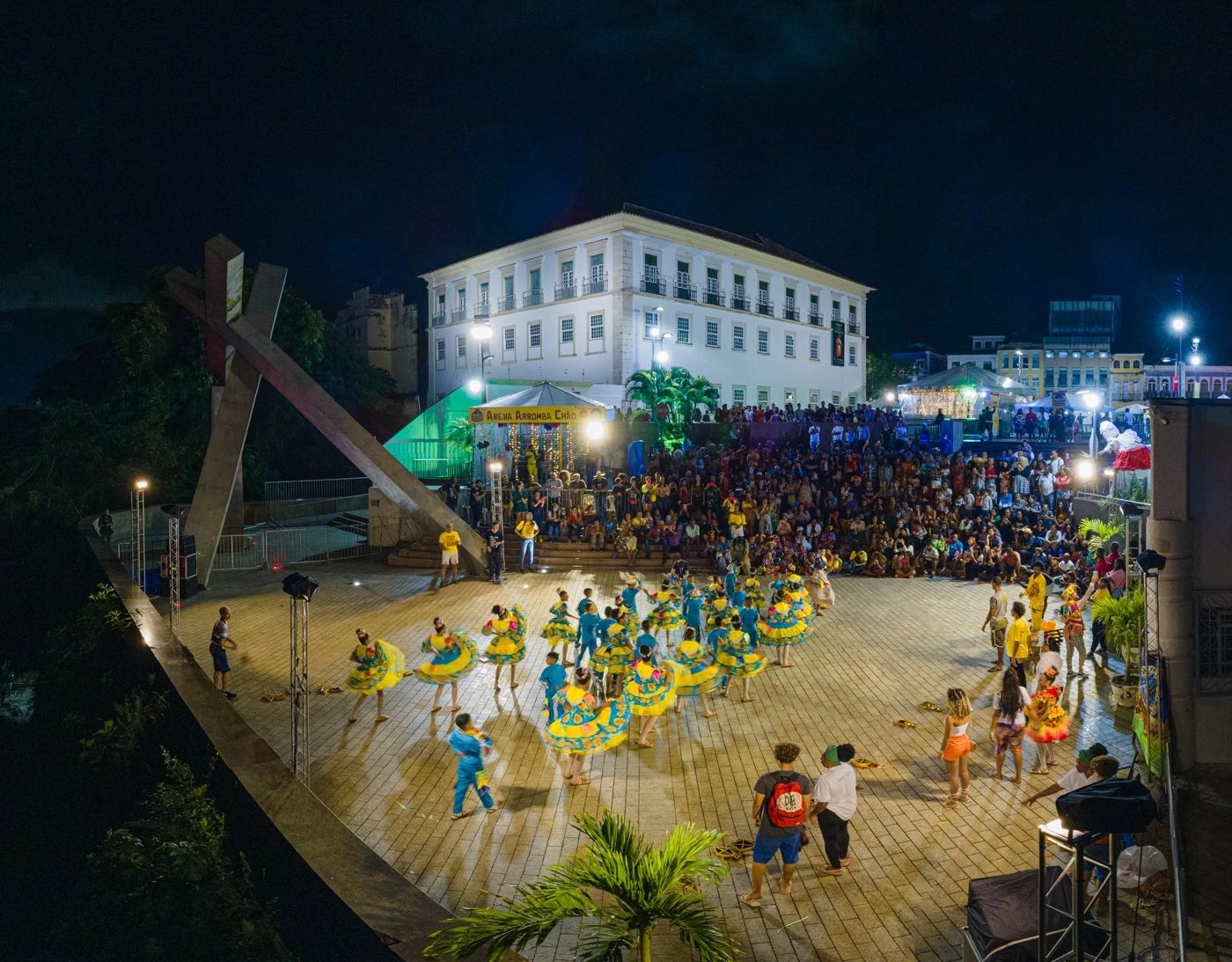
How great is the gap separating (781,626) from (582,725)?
5418 millimetres

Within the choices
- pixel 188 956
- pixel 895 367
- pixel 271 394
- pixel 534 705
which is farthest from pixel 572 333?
pixel 895 367

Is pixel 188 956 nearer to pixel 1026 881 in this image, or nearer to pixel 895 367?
pixel 1026 881

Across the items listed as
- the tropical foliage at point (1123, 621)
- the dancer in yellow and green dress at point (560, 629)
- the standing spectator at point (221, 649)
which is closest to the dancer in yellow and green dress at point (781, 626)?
the dancer in yellow and green dress at point (560, 629)

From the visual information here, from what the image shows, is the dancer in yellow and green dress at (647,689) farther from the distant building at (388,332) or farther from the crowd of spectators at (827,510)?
the distant building at (388,332)

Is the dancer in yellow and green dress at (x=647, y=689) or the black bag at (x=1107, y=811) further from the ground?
the black bag at (x=1107, y=811)

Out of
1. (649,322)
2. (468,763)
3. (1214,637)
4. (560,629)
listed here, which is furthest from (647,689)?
(649,322)

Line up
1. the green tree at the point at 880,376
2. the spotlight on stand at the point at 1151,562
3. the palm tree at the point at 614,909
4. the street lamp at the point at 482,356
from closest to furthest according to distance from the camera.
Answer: the palm tree at the point at 614,909 < the spotlight on stand at the point at 1151,562 < the street lamp at the point at 482,356 < the green tree at the point at 880,376

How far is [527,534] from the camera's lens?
70.5 feet

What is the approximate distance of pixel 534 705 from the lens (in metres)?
11.6

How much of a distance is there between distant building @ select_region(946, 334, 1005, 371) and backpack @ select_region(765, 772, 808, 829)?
297 ft

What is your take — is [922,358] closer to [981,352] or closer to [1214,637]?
[981,352]

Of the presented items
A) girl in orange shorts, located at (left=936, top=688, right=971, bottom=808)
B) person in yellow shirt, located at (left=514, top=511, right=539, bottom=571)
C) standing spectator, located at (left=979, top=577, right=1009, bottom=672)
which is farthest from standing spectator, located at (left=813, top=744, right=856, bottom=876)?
person in yellow shirt, located at (left=514, top=511, right=539, bottom=571)

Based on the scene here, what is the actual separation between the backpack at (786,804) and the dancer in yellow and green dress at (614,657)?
4353 millimetres

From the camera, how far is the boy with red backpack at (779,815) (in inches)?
260
